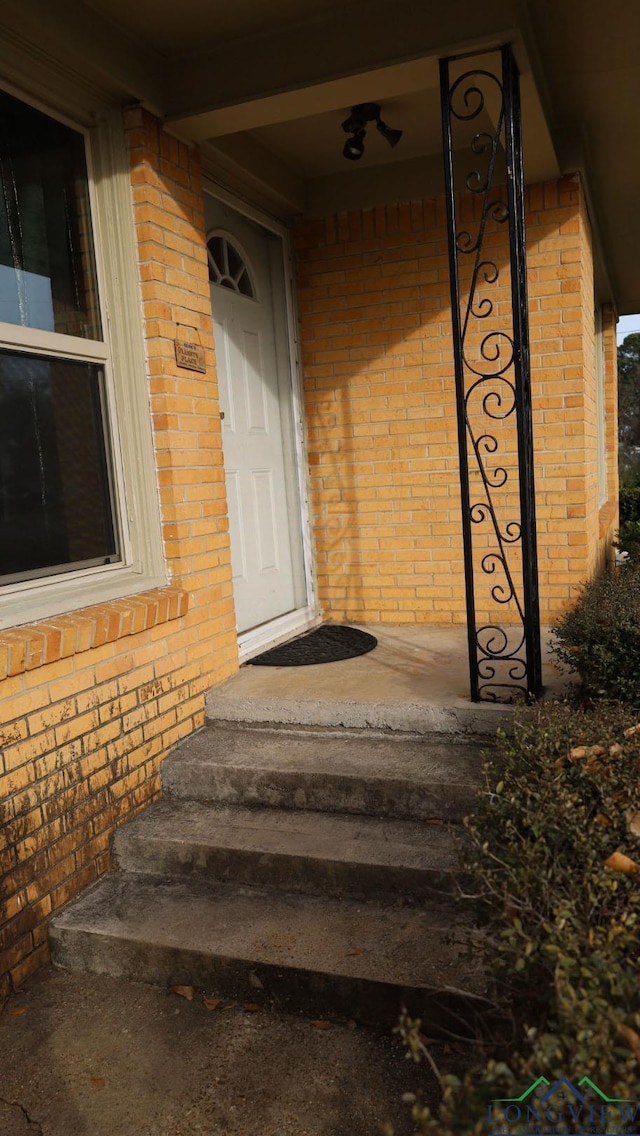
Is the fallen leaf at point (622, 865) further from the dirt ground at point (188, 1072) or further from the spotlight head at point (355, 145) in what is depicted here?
the spotlight head at point (355, 145)

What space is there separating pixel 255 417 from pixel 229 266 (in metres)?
0.89

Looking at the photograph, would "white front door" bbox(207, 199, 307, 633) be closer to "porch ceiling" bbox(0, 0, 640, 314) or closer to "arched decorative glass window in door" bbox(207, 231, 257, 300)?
"arched decorative glass window in door" bbox(207, 231, 257, 300)

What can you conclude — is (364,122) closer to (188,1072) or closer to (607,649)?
(607,649)

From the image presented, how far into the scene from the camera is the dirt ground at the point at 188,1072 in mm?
2176

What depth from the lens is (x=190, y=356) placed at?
3.90m

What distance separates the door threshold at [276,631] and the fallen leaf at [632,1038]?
3284 mm

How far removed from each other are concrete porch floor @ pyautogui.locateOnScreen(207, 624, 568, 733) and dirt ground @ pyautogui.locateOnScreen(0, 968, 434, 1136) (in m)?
1.32

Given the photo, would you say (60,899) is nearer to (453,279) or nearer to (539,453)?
(453,279)

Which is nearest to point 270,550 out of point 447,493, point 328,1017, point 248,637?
point 248,637

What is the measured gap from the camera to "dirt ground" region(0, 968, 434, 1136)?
7.14 feet

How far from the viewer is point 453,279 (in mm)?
3398

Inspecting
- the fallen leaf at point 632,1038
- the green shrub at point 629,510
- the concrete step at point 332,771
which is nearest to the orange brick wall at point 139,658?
the concrete step at point 332,771

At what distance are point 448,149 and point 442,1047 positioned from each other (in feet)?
10.5

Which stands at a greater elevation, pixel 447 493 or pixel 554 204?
pixel 554 204
